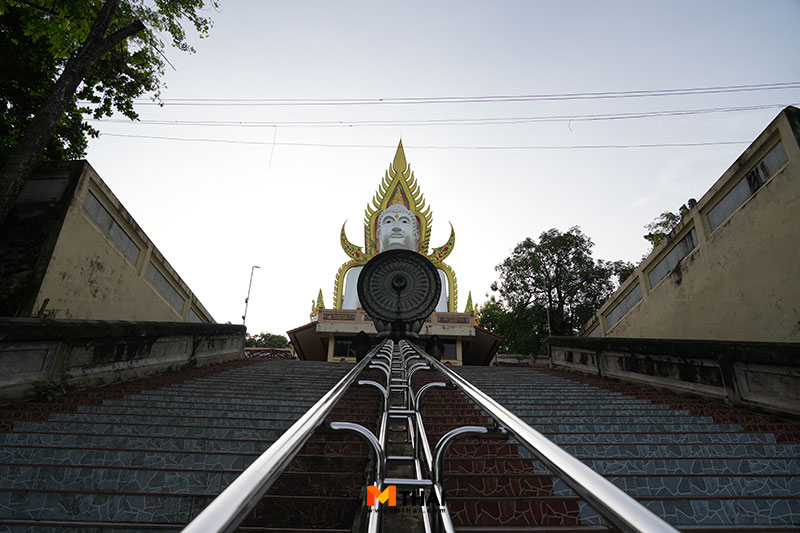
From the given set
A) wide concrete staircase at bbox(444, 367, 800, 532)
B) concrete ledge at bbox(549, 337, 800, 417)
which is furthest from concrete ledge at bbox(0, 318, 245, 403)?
concrete ledge at bbox(549, 337, 800, 417)

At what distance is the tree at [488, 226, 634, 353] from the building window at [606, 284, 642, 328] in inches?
399

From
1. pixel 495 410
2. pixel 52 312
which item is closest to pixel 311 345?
pixel 52 312

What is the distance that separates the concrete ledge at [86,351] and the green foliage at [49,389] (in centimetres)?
4

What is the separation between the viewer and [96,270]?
6.44 m

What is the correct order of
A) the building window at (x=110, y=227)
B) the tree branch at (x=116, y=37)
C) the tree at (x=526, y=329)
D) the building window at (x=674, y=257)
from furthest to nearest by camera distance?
the tree at (x=526, y=329) < the building window at (x=674, y=257) < the building window at (x=110, y=227) < the tree branch at (x=116, y=37)

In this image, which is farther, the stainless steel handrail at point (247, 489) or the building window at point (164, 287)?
the building window at point (164, 287)

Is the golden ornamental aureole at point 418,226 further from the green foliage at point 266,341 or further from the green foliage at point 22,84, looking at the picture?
the green foliage at point 266,341

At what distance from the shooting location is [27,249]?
5648 millimetres

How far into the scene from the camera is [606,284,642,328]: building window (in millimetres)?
9317

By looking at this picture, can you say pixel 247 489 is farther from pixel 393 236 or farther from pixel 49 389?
pixel 393 236

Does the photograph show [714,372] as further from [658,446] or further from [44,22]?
[44,22]

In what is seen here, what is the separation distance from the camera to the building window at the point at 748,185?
5.61 m

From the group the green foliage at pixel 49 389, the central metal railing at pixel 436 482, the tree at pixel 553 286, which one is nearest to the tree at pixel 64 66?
the green foliage at pixel 49 389

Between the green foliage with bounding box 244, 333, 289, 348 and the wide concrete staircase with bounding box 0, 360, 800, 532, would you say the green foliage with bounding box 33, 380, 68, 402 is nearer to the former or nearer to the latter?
the wide concrete staircase with bounding box 0, 360, 800, 532
